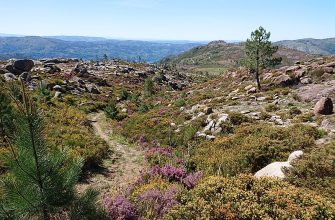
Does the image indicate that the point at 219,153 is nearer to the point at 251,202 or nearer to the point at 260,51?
the point at 251,202

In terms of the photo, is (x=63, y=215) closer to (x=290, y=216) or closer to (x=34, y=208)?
(x=34, y=208)

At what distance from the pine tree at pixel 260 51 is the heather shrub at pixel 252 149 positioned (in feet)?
66.0

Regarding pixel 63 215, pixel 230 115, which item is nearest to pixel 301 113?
pixel 230 115

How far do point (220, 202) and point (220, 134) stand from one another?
14.6 meters

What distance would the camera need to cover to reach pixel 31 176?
8.08 metres

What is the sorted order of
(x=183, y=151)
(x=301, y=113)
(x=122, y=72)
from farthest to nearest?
1. (x=122, y=72)
2. (x=301, y=113)
3. (x=183, y=151)

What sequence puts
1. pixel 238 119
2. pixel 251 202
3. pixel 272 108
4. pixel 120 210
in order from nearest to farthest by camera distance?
pixel 251 202
pixel 120 210
pixel 238 119
pixel 272 108

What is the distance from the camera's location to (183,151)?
899 inches

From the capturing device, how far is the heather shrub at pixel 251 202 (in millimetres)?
9055

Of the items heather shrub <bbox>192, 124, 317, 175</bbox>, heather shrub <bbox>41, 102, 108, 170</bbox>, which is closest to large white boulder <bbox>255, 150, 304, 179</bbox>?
heather shrub <bbox>192, 124, 317, 175</bbox>

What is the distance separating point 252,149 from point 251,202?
821 centimetres

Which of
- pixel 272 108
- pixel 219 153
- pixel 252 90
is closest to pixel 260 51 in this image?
pixel 252 90

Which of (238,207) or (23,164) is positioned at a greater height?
(23,164)

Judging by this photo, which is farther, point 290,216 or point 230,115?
point 230,115
